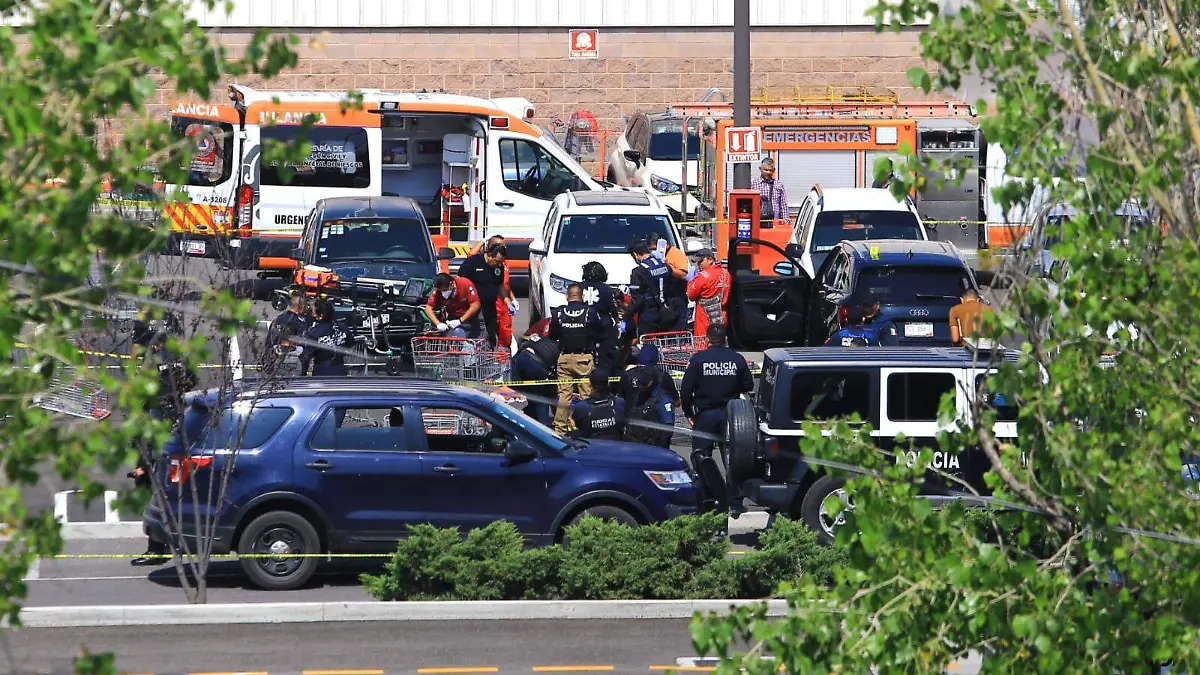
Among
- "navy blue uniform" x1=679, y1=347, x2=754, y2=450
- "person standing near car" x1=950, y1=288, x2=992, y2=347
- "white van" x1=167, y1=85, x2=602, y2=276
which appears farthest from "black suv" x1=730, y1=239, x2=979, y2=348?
"white van" x1=167, y1=85, x2=602, y2=276

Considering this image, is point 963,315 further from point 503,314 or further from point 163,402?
point 163,402

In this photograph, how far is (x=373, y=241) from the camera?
21.6 m

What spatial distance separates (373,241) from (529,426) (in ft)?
27.9

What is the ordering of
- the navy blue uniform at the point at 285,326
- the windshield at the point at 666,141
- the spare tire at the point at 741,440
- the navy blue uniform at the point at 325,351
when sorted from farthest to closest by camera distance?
the windshield at the point at 666,141 → the navy blue uniform at the point at 325,351 → the navy blue uniform at the point at 285,326 → the spare tire at the point at 741,440

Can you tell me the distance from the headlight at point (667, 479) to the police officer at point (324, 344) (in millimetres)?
4338

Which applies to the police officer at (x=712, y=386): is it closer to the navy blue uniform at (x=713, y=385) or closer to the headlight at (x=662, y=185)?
the navy blue uniform at (x=713, y=385)

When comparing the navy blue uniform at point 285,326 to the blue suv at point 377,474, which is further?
the navy blue uniform at point 285,326

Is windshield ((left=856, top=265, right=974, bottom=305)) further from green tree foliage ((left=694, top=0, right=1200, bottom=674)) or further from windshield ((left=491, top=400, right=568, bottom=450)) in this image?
green tree foliage ((left=694, top=0, right=1200, bottom=674))

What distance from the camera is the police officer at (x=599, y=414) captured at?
15.0 metres

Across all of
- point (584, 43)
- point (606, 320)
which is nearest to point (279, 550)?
Answer: point (606, 320)

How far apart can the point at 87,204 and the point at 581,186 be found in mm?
21235

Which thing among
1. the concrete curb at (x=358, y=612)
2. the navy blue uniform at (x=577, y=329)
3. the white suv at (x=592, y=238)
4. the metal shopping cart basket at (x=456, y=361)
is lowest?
the concrete curb at (x=358, y=612)

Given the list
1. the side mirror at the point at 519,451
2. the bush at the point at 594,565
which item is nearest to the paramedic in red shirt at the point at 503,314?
the side mirror at the point at 519,451

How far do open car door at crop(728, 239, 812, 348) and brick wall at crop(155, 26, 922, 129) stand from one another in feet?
59.9
